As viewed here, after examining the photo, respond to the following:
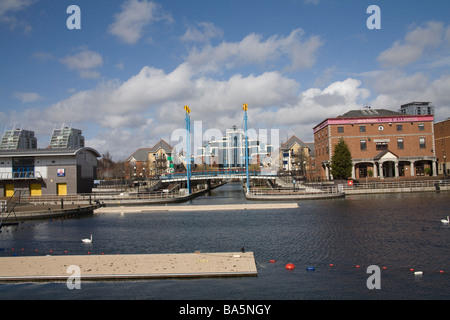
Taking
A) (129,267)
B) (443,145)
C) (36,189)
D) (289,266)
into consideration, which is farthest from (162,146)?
(289,266)

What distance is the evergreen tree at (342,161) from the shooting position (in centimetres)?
6322

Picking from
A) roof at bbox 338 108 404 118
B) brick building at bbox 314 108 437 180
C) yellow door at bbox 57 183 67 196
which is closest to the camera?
yellow door at bbox 57 183 67 196

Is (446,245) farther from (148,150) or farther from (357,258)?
(148,150)

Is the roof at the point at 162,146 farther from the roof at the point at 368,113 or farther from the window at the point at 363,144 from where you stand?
the window at the point at 363,144

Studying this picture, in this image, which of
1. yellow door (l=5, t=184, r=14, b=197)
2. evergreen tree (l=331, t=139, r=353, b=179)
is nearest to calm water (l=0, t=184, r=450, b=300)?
evergreen tree (l=331, t=139, r=353, b=179)

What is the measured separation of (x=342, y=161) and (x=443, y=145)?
25.3m

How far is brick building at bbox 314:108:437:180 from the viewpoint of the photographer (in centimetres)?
6750

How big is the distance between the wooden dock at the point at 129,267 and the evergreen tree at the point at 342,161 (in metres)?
49.7

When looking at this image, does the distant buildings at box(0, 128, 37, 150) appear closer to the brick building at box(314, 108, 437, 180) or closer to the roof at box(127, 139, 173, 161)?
the roof at box(127, 139, 173, 161)

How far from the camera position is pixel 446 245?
19625 mm

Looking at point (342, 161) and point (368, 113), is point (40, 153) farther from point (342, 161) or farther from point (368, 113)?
point (368, 113)

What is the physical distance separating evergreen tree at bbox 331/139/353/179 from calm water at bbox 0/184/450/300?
24912 millimetres
